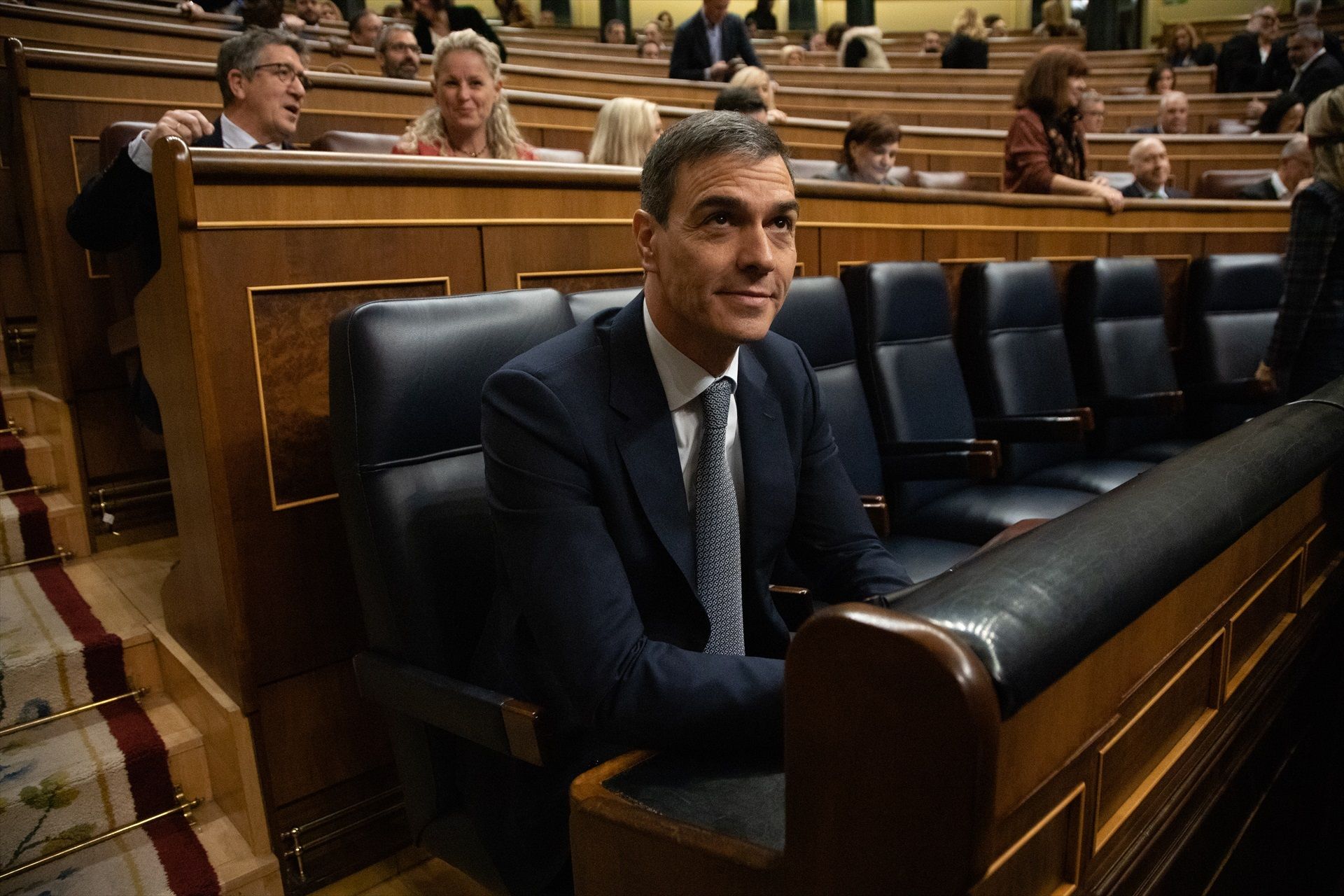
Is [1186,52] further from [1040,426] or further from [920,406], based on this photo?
[920,406]

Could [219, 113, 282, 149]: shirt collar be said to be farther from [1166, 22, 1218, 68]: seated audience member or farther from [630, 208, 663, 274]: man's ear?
[1166, 22, 1218, 68]: seated audience member

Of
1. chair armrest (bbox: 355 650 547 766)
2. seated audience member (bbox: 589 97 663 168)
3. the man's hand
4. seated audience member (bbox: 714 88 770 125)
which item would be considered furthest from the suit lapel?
seated audience member (bbox: 714 88 770 125)

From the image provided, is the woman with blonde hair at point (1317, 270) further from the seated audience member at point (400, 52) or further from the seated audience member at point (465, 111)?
the seated audience member at point (400, 52)

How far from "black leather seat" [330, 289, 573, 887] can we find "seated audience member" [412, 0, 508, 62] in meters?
1.84

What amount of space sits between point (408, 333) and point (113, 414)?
0.82m

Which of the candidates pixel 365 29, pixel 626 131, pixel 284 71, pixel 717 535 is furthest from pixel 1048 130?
pixel 365 29

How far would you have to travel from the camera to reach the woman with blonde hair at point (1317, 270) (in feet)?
3.97

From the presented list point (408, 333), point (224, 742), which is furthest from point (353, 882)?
point (408, 333)

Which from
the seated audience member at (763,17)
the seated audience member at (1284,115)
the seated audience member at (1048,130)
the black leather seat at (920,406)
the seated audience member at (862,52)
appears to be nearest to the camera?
the black leather seat at (920,406)

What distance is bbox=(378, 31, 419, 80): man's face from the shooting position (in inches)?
77.3

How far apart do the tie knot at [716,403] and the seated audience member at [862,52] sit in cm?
370

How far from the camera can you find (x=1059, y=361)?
1.35 m

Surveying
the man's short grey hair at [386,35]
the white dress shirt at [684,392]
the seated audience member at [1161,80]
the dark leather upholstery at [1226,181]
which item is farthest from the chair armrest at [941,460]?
the seated audience member at [1161,80]

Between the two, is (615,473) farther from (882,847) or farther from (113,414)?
(113,414)
